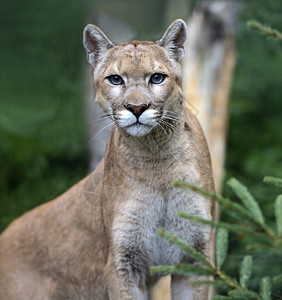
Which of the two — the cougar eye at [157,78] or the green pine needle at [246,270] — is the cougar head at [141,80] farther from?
the green pine needle at [246,270]

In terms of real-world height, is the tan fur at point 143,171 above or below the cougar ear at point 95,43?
below

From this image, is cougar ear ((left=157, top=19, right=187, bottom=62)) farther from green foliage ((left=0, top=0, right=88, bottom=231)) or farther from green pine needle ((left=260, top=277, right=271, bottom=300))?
green foliage ((left=0, top=0, right=88, bottom=231))

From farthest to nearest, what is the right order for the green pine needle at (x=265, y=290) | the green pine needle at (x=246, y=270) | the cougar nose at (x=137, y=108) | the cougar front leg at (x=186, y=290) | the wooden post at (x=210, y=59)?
the wooden post at (x=210, y=59) → the cougar front leg at (x=186, y=290) → the cougar nose at (x=137, y=108) → the green pine needle at (x=246, y=270) → the green pine needle at (x=265, y=290)

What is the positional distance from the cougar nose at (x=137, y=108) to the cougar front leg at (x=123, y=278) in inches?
45.6

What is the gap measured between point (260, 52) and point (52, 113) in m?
3.82

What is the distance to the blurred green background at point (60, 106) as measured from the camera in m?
10.9

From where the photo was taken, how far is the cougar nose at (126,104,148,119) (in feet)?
14.2

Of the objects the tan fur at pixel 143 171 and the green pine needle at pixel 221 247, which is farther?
the tan fur at pixel 143 171

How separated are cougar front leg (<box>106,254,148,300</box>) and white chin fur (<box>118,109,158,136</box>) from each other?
1.00m

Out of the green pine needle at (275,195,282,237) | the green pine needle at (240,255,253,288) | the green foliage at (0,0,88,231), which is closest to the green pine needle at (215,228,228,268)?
the green pine needle at (240,255,253,288)

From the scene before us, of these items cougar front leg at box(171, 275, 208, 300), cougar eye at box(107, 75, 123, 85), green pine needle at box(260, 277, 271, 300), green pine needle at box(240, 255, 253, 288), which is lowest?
cougar front leg at box(171, 275, 208, 300)

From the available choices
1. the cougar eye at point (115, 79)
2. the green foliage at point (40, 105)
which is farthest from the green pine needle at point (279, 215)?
the green foliage at point (40, 105)

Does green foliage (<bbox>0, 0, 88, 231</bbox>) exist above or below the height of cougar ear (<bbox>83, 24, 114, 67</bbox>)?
below

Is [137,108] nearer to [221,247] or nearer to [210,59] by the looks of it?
[221,247]
